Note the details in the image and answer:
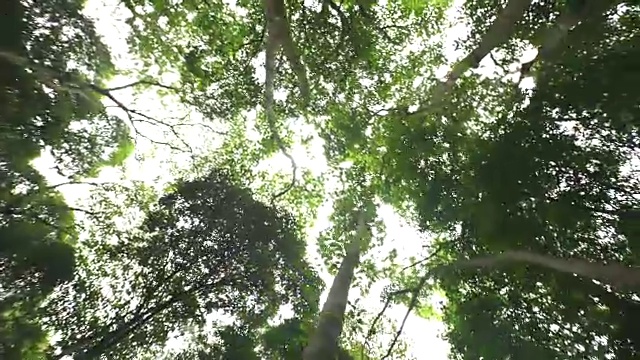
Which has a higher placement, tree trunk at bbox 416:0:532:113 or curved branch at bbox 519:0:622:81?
tree trunk at bbox 416:0:532:113

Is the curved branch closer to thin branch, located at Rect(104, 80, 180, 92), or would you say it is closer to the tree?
the tree

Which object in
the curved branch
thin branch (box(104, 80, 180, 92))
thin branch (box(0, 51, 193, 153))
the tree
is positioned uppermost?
the curved branch

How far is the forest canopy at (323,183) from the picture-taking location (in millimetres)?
4145

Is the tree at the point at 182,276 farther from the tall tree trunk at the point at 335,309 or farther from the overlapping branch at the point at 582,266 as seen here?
the overlapping branch at the point at 582,266

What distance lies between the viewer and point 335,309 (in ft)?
19.8

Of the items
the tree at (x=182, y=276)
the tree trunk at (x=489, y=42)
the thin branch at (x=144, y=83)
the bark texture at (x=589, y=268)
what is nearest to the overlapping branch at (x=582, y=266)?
the bark texture at (x=589, y=268)

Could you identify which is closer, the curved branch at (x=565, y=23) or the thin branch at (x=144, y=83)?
the curved branch at (x=565, y=23)

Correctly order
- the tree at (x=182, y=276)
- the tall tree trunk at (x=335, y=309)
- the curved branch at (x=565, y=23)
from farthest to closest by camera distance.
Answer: the tree at (x=182, y=276) < the tall tree trunk at (x=335, y=309) < the curved branch at (x=565, y=23)

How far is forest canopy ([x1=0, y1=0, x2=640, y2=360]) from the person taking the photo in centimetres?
414

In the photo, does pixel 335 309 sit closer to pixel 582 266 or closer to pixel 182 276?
pixel 182 276

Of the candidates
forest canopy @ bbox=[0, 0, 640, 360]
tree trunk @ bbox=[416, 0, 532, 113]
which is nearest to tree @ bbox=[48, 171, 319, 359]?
forest canopy @ bbox=[0, 0, 640, 360]

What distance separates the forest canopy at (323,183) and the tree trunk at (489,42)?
0.10 ft

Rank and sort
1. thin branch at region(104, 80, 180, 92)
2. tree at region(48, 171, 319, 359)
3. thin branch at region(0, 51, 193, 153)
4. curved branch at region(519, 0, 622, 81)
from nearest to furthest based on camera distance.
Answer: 1. curved branch at region(519, 0, 622, 81)
2. thin branch at region(0, 51, 193, 153)
3. tree at region(48, 171, 319, 359)
4. thin branch at region(104, 80, 180, 92)

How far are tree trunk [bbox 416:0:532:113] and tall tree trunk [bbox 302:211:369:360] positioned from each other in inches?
87.9
